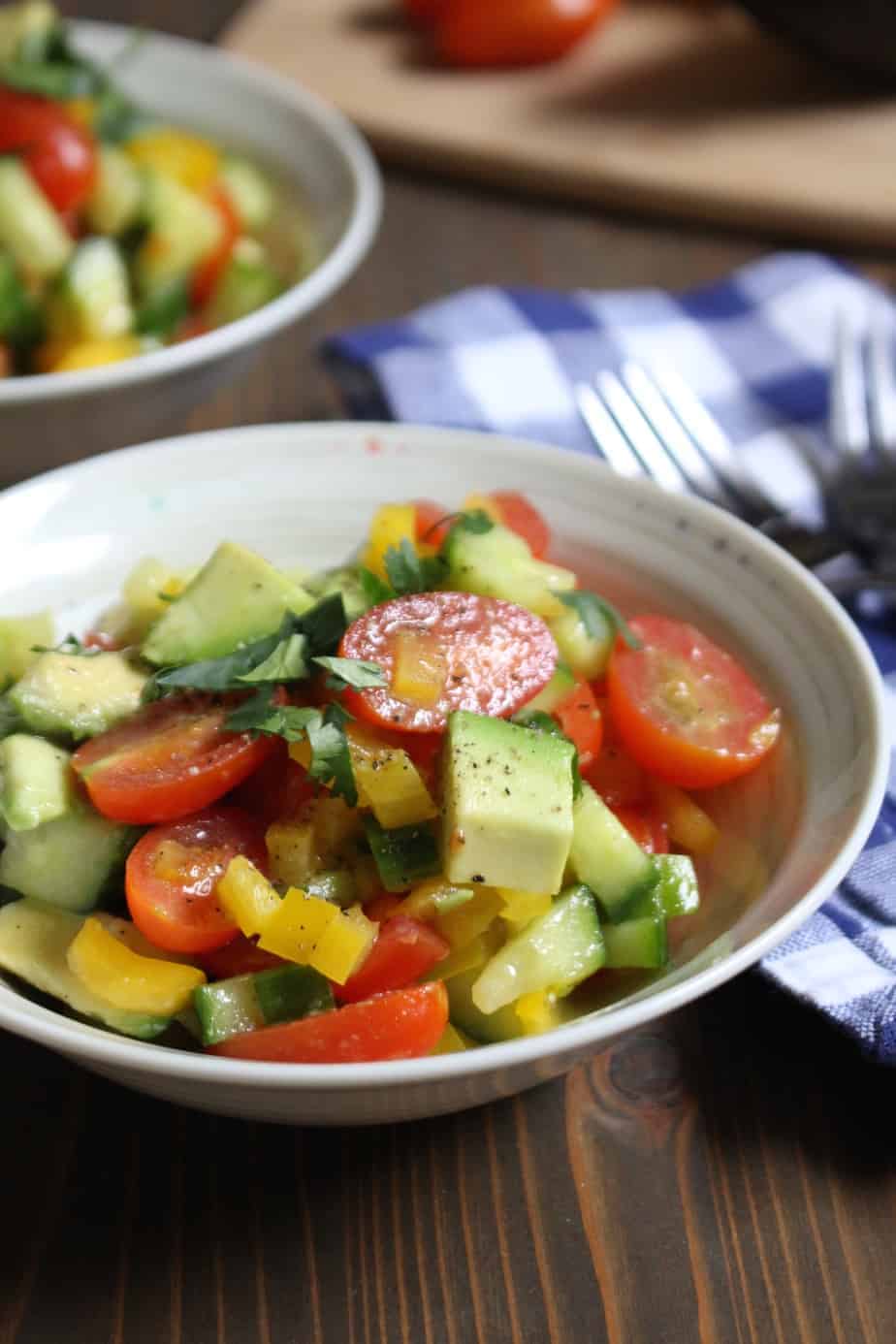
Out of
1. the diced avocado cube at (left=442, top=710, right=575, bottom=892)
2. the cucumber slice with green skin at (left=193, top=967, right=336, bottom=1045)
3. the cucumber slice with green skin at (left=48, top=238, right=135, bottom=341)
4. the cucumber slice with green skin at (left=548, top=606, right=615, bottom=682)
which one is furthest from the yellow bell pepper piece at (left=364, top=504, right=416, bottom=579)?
the cucumber slice with green skin at (left=48, top=238, right=135, bottom=341)

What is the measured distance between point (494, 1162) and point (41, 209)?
4.35 feet

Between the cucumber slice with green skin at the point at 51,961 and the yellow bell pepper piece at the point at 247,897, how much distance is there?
84 mm

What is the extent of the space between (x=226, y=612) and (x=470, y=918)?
1.03 ft

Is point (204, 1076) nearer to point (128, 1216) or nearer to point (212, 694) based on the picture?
point (128, 1216)

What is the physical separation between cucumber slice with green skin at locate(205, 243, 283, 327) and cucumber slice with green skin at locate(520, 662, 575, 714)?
93 centimetres

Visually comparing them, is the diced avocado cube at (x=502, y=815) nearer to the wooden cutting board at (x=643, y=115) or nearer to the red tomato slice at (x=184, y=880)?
the red tomato slice at (x=184, y=880)

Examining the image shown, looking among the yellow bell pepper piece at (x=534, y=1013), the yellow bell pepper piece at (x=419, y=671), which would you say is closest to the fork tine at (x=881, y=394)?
the yellow bell pepper piece at (x=419, y=671)

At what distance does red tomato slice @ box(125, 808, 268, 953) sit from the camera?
0.97 metres

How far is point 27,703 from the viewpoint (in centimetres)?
106

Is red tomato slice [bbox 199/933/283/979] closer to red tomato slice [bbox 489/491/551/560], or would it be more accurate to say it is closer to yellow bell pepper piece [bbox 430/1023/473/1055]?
yellow bell pepper piece [bbox 430/1023/473/1055]

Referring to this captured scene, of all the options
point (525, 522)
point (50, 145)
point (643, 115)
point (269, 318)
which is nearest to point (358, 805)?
point (525, 522)

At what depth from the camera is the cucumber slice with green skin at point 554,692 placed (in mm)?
1112

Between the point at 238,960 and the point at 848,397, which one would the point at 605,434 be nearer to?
the point at 848,397

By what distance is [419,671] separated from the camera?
41.1 inches
